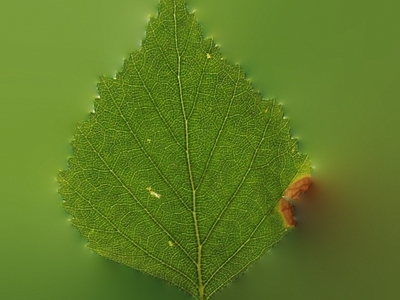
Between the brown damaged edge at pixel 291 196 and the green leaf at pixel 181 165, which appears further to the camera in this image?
the brown damaged edge at pixel 291 196

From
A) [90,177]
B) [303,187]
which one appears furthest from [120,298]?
[303,187]

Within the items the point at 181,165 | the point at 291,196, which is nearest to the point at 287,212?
the point at 291,196

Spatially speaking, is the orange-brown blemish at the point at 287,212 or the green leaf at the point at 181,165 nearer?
the green leaf at the point at 181,165

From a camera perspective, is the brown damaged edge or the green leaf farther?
the brown damaged edge

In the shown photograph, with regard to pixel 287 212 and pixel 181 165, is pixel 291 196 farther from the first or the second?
pixel 181 165

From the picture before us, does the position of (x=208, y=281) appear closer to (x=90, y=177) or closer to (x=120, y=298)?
(x=120, y=298)
